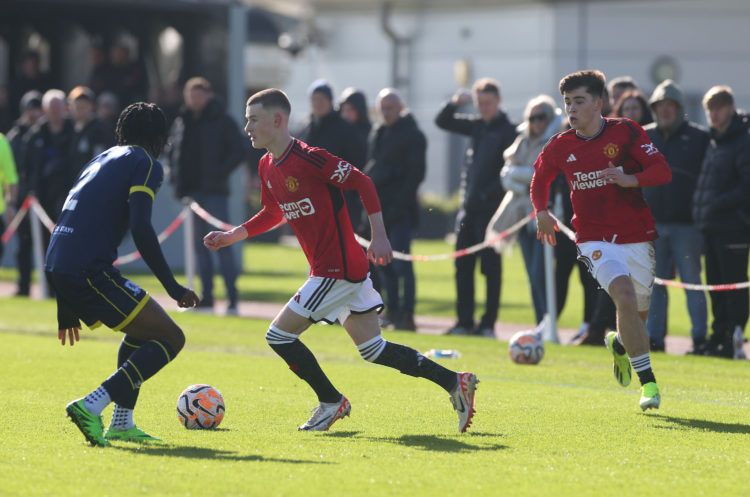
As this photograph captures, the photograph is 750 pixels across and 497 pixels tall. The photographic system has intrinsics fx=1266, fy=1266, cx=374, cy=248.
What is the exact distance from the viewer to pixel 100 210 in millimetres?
6797

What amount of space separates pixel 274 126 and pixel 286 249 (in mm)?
21987

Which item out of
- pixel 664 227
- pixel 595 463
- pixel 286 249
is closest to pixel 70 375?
pixel 595 463

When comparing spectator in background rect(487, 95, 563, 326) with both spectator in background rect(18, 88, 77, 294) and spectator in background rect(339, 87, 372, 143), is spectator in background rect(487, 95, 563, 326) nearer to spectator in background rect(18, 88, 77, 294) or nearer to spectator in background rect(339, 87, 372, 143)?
spectator in background rect(339, 87, 372, 143)

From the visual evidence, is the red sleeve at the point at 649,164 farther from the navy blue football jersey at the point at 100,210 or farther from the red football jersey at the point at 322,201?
the navy blue football jersey at the point at 100,210

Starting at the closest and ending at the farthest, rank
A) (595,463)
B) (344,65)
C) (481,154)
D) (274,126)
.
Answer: (595,463) < (274,126) < (481,154) < (344,65)

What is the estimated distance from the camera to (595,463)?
6.41 m

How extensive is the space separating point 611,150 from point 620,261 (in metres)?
0.73

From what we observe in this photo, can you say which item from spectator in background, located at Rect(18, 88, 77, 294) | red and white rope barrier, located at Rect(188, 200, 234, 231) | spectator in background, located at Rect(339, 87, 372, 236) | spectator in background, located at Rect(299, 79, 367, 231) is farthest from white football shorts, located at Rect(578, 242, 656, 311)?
spectator in background, located at Rect(18, 88, 77, 294)

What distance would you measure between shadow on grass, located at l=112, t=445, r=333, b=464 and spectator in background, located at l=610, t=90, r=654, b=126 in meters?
6.72

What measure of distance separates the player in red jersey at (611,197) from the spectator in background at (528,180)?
148 inches

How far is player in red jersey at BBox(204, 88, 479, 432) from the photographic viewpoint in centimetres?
739

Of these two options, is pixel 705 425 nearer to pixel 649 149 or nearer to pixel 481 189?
pixel 649 149

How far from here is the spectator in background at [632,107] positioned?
12141 mm

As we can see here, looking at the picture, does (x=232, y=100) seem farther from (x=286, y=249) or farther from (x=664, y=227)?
(x=664, y=227)
